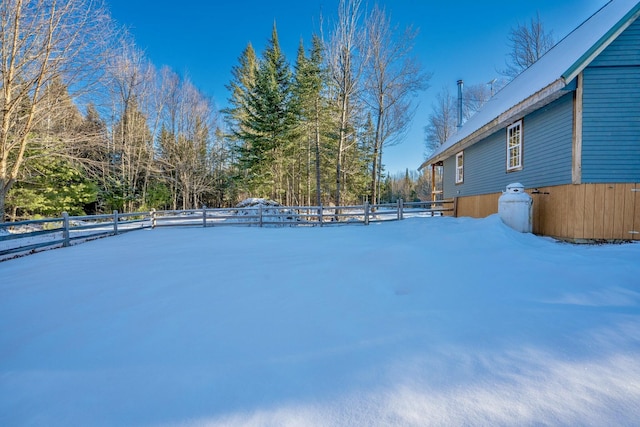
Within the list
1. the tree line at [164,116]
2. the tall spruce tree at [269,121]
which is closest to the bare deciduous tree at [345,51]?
the tree line at [164,116]

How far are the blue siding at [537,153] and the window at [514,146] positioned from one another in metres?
0.17

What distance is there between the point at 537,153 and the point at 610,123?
57.2 inches

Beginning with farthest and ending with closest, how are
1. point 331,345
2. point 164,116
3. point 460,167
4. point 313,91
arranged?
point 164,116 → point 313,91 → point 460,167 → point 331,345

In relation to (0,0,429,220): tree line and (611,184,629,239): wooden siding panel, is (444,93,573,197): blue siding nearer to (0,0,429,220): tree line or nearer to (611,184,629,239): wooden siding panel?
(611,184,629,239): wooden siding panel

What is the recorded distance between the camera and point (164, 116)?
2089 cm

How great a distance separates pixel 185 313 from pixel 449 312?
265 centimetres

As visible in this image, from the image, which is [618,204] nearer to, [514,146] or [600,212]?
[600,212]

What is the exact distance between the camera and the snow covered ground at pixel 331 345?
5.12 feet

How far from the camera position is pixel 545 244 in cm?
556

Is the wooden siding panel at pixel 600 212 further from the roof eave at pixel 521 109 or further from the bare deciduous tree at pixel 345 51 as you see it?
the bare deciduous tree at pixel 345 51

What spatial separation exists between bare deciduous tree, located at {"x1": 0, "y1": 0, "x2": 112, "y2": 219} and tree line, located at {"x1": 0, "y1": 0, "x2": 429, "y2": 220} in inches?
1.3

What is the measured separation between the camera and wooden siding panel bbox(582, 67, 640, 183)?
19.2 ft

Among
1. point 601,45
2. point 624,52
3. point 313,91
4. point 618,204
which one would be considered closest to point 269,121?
point 313,91

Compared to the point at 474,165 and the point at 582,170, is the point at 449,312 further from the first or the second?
the point at 474,165
